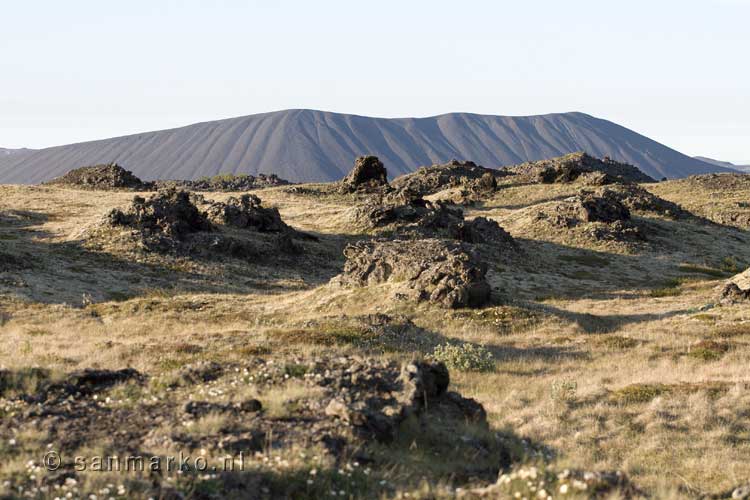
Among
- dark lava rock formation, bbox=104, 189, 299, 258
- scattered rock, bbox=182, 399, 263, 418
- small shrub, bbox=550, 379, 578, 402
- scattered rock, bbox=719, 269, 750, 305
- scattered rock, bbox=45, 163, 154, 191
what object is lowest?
small shrub, bbox=550, 379, 578, 402

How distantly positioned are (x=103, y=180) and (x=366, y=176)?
40.1 m

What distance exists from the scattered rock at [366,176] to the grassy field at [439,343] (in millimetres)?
29360

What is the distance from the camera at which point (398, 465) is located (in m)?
10.9

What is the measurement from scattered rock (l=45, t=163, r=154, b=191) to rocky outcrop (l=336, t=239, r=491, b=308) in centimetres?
6955

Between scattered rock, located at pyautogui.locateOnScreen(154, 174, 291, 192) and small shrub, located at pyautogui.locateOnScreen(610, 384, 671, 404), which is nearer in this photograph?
small shrub, located at pyautogui.locateOnScreen(610, 384, 671, 404)

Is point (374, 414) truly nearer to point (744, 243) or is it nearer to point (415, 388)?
point (415, 388)

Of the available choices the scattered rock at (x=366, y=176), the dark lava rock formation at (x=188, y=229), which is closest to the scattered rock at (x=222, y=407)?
the dark lava rock formation at (x=188, y=229)

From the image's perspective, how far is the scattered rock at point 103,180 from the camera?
331 ft

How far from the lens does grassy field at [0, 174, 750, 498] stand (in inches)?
455

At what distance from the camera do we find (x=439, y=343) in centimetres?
2731

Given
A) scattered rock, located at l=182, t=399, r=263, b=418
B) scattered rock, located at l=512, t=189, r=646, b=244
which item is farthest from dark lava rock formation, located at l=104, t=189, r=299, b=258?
scattered rock, located at l=182, t=399, r=263, b=418

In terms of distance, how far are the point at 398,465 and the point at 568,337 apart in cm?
2006

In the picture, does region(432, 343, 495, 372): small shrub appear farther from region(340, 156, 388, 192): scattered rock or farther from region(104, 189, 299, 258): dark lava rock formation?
region(340, 156, 388, 192): scattered rock

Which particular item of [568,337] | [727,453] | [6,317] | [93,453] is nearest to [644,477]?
[727,453]
